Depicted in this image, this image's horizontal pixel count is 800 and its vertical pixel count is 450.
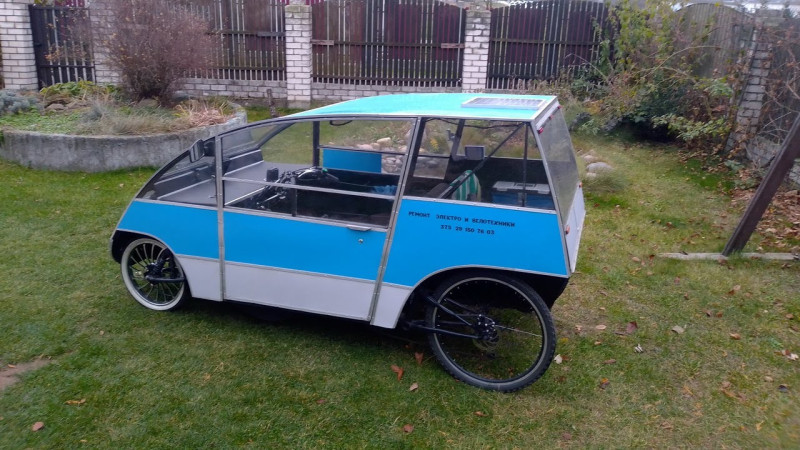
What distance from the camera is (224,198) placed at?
4.34 meters

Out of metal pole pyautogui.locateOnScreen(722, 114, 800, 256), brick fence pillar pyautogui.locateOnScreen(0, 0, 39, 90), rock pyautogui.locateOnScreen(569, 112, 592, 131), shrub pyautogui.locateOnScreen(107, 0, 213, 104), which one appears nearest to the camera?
metal pole pyautogui.locateOnScreen(722, 114, 800, 256)

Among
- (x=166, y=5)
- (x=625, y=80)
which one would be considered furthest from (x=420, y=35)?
(x=166, y=5)

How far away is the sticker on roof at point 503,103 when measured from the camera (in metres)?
4.14

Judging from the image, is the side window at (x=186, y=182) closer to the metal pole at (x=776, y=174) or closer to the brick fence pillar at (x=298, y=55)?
the metal pole at (x=776, y=174)

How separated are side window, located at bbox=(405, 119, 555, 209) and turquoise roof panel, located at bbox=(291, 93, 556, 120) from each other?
0.07 metres

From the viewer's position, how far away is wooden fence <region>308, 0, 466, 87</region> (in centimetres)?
1338

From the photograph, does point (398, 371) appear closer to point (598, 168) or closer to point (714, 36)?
point (598, 168)

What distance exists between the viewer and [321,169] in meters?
4.68

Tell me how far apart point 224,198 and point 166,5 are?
7258 millimetres

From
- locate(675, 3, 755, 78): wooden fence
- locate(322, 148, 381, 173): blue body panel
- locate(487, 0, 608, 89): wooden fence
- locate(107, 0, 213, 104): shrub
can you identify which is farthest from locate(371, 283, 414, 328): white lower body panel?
locate(487, 0, 608, 89): wooden fence

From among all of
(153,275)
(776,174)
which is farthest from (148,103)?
(776,174)

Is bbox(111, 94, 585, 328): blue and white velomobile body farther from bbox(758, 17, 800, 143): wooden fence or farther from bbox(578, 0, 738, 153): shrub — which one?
bbox(578, 0, 738, 153): shrub

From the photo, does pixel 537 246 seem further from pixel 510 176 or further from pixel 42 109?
pixel 42 109

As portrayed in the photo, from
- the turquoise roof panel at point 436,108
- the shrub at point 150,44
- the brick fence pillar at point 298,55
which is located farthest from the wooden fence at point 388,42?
the turquoise roof panel at point 436,108
